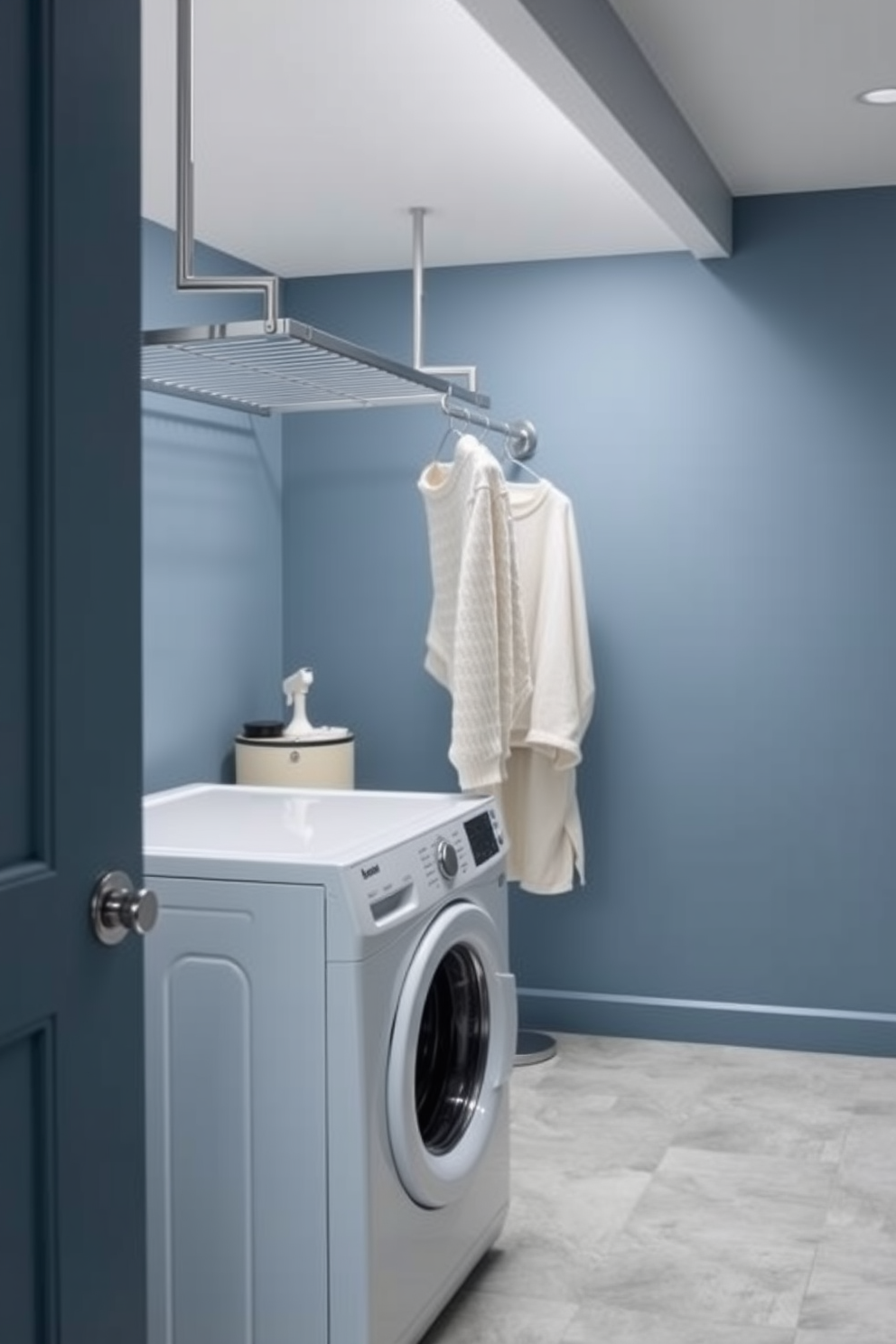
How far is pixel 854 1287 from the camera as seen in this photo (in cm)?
275

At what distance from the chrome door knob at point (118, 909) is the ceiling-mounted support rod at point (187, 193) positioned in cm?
129

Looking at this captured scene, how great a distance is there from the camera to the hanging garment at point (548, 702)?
4.01 meters

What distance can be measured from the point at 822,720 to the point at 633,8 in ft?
6.60

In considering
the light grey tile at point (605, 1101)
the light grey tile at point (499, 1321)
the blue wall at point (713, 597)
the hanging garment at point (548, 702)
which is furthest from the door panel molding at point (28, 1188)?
the blue wall at point (713, 597)

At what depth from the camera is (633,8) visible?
2619 mm

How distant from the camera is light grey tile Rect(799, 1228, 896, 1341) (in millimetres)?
2615

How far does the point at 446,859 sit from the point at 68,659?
1.20 meters

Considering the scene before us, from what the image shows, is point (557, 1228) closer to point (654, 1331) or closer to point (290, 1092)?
point (654, 1331)

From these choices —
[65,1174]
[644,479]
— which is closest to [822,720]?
[644,479]

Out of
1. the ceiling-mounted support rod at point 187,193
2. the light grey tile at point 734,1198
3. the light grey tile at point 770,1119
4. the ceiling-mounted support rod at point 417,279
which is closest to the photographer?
the ceiling-mounted support rod at point 187,193

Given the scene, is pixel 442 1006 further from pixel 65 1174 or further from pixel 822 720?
pixel 822 720

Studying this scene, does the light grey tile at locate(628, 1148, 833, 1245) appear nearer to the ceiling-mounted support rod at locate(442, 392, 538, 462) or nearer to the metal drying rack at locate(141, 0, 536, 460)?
the metal drying rack at locate(141, 0, 536, 460)

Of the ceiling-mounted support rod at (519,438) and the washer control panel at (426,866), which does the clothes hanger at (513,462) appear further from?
the washer control panel at (426,866)

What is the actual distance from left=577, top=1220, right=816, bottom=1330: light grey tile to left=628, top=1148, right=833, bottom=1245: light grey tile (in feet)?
0.10
